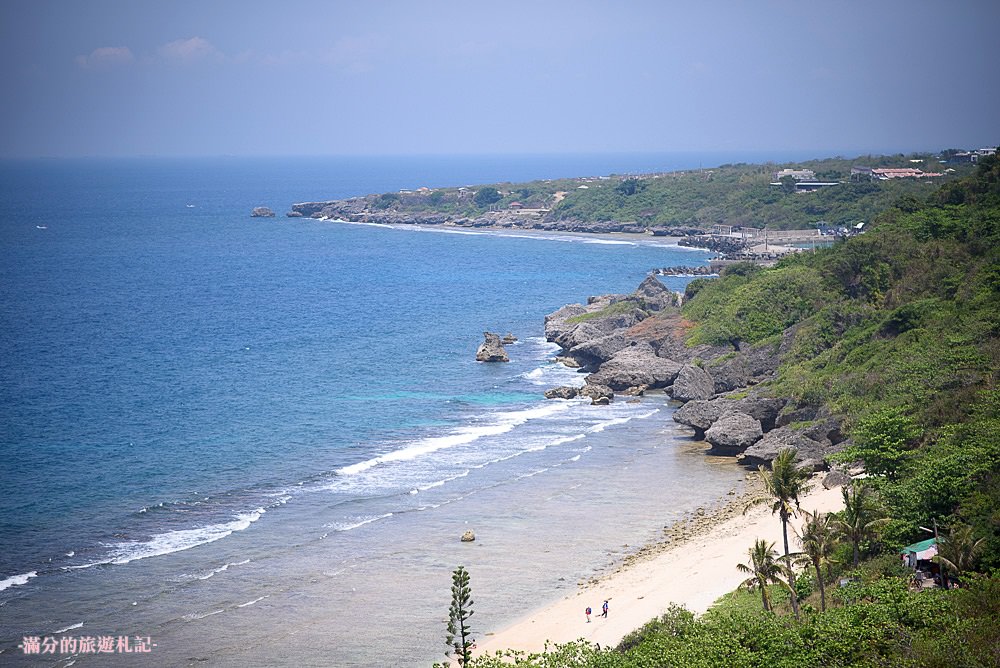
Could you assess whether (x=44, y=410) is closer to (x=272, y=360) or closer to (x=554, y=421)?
(x=272, y=360)

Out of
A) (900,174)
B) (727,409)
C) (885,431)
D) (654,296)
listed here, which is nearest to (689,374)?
(727,409)

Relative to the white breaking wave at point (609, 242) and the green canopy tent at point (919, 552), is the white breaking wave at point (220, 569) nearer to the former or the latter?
the green canopy tent at point (919, 552)

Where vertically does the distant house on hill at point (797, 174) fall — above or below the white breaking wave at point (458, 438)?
above

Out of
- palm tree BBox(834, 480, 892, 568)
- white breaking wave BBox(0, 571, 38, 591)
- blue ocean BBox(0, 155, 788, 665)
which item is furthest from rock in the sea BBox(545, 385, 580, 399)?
white breaking wave BBox(0, 571, 38, 591)

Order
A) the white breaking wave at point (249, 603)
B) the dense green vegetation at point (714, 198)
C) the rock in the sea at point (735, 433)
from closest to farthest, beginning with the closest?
the white breaking wave at point (249, 603)
the rock in the sea at point (735, 433)
the dense green vegetation at point (714, 198)

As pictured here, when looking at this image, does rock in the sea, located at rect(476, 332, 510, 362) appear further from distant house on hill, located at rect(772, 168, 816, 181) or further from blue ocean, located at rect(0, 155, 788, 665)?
distant house on hill, located at rect(772, 168, 816, 181)

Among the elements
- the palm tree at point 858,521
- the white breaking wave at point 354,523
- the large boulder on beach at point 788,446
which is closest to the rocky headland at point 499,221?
the large boulder on beach at point 788,446

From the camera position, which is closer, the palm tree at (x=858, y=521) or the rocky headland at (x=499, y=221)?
the palm tree at (x=858, y=521)

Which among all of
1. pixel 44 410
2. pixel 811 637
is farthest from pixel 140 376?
pixel 811 637
